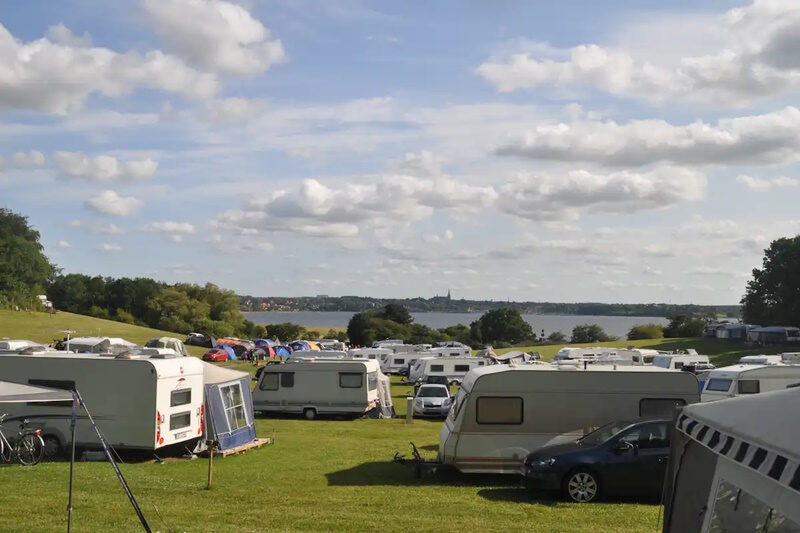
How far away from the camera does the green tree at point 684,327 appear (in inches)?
3516

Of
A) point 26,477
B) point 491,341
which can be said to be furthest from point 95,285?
point 26,477

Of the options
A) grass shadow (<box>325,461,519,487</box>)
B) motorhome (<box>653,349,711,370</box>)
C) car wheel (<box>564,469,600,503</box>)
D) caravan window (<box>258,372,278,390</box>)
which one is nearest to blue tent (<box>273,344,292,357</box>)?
motorhome (<box>653,349,711,370</box>)

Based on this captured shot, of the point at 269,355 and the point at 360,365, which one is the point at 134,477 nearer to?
the point at 360,365

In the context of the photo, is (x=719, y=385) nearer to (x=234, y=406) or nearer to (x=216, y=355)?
(x=234, y=406)

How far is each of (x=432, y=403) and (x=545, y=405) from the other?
14088 millimetres

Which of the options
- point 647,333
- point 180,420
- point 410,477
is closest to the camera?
point 410,477

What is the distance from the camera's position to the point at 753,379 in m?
25.1

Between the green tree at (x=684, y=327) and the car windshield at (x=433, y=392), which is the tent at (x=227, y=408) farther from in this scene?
the green tree at (x=684, y=327)

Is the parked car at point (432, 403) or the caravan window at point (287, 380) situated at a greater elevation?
the caravan window at point (287, 380)

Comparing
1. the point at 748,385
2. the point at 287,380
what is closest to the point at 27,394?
the point at 287,380

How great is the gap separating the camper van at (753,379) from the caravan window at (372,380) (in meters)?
10.9

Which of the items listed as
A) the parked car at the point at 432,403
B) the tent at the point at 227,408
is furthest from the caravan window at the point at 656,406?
the parked car at the point at 432,403

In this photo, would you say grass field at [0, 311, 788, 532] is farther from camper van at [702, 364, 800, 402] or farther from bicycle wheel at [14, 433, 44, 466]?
camper van at [702, 364, 800, 402]

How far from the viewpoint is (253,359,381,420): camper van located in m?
28.1
